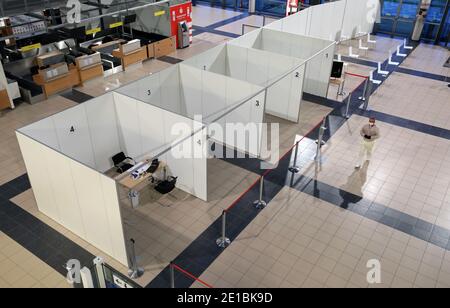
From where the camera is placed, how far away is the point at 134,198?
8297 mm

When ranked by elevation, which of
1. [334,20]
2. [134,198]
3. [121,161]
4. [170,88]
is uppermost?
[334,20]

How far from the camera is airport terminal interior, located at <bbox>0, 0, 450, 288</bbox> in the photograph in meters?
6.96

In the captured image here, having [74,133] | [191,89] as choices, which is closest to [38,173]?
[74,133]

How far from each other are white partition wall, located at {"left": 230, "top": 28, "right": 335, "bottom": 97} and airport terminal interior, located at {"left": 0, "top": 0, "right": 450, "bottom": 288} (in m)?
0.05

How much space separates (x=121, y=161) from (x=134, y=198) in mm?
1329

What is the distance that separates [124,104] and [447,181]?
7.86 m

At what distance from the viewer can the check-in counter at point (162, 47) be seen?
51.2 feet

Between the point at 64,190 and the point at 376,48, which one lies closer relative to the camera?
the point at 64,190

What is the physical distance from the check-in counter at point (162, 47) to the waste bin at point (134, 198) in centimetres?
884

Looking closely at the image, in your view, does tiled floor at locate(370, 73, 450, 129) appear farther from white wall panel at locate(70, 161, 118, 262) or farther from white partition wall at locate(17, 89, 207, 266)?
white wall panel at locate(70, 161, 118, 262)

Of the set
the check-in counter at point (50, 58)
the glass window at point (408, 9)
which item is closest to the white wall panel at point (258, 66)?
the check-in counter at point (50, 58)

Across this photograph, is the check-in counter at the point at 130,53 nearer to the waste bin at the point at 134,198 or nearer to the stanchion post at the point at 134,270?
the waste bin at the point at 134,198

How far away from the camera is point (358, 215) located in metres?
8.33

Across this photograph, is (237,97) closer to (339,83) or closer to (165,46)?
(339,83)
